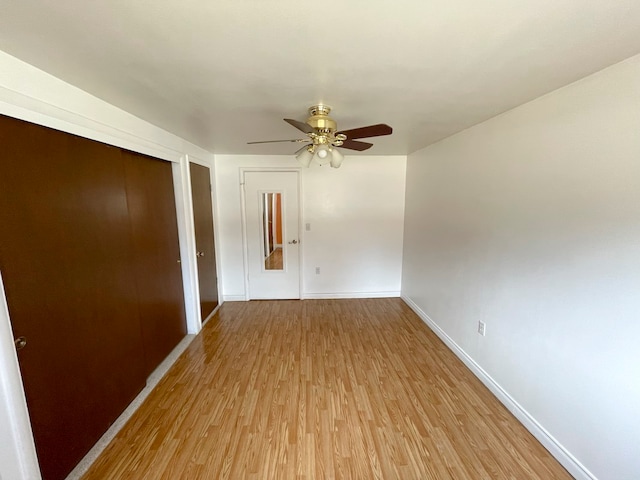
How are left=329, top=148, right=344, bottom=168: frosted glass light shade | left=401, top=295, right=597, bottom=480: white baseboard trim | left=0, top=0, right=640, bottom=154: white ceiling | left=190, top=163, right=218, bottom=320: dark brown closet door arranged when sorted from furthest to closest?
1. left=190, top=163, right=218, bottom=320: dark brown closet door
2. left=329, top=148, right=344, bottom=168: frosted glass light shade
3. left=401, top=295, right=597, bottom=480: white baseboard trim
4. left=0, top=0, right=640, bottom=154: white ceiling

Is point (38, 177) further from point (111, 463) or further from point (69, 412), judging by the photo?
point (111, 463)

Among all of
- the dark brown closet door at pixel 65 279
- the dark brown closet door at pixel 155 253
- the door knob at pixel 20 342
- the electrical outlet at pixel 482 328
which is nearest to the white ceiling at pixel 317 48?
the dark brown closet door at pixel 65 279

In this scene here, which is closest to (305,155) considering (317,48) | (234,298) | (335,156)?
(335,156)

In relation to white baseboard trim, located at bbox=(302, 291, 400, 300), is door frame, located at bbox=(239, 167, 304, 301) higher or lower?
higher

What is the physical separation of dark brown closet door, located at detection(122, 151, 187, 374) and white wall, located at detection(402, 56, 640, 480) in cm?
281

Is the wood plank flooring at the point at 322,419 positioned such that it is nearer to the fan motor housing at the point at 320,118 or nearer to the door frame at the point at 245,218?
the door frame at the point at 245,218

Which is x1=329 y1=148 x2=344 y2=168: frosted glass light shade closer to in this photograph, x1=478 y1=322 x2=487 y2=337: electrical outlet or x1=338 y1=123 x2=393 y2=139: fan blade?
x1=338 y1=123 x2=393 y2=139: fan blade

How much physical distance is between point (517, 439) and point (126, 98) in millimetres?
3266

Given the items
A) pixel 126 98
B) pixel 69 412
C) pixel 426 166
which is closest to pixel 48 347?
pixel 69 412

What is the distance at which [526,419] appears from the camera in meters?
1.81

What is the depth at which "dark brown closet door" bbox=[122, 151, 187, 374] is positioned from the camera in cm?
212

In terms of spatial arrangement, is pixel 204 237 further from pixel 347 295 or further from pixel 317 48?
pixel 317 48

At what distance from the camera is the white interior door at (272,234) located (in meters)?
3.77

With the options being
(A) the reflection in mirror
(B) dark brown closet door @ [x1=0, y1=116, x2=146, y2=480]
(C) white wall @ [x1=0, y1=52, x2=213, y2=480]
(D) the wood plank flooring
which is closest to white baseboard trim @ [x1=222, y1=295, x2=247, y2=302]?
(A) the reflection in mirror
